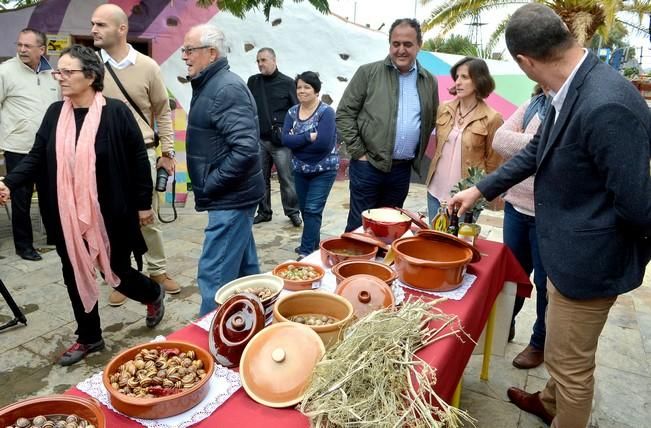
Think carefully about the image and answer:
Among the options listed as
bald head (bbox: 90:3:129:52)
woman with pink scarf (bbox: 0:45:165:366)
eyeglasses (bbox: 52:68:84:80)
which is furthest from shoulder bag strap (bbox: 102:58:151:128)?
eyeglasses (bbox: 52:68:84:80)

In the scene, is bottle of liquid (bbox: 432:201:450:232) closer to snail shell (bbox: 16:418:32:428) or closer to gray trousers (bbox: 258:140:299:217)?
snail shell (bbox: 16:418:32:428)

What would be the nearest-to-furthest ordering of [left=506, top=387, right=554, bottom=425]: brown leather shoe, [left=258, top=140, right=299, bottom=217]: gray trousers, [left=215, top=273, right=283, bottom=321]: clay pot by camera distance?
[left=215, top=273, right=283, bottom=321]: clay pot, [left=506, top=387, right=554, bottom=425]: brown leather shoe, [left=258, top=140, right=299, bottom=217]: gray trousers

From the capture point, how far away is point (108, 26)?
3057 millimetres

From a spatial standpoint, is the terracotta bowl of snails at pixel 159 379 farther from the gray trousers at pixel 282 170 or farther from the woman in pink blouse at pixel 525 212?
the gray trousers at pixel 282 170

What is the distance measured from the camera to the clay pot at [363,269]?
1755mm

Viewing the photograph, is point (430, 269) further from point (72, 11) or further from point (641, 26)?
point (641, 26)

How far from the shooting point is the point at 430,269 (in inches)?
69.3

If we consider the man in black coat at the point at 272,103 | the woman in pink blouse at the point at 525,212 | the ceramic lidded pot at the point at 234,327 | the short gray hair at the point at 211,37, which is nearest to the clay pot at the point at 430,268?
the ceramic lidded pot at the point at 234,327

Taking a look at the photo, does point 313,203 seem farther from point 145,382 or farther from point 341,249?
point 145,382

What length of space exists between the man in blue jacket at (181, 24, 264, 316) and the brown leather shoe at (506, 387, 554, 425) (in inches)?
64.9

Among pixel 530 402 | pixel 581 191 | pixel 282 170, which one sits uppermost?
pixel 581 191

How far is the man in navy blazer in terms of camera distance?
4.77ft

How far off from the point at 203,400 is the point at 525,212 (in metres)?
2.11

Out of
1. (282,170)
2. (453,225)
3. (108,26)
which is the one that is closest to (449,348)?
(453,225)
